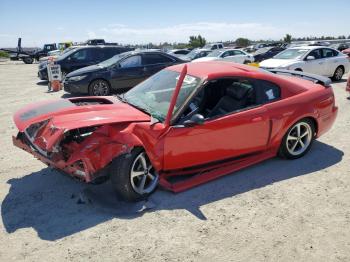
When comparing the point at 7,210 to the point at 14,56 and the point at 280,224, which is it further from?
the point at 14,56

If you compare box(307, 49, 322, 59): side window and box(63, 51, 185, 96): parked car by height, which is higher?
box(307, 49, 322, 59): side window

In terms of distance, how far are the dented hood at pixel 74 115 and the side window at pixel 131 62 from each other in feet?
23.2

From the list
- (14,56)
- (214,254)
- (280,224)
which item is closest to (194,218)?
(214,254)

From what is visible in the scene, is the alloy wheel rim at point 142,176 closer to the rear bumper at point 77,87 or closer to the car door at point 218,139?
the car door at point 218,139

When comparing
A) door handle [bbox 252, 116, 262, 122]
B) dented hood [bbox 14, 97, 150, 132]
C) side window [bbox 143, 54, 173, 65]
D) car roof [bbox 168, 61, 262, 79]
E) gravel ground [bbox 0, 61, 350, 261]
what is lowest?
gravel ground [bbox 0, 61, 350, 261]

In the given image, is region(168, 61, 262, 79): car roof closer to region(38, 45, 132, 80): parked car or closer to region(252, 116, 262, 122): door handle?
region(252, 116, 262, 122): door handle

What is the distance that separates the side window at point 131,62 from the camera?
11805mm

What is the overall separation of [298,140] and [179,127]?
227 centimetres

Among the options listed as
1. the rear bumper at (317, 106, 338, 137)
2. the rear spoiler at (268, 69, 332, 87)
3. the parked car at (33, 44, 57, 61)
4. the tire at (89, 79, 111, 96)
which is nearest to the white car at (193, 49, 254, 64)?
the tire at (89, 79, 111, 96)

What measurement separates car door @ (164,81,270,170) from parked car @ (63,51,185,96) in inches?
296

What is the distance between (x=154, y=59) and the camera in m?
12.2

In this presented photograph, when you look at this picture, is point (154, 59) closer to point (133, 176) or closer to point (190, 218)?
point (133, 176)

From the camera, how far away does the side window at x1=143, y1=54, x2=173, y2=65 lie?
12.1m

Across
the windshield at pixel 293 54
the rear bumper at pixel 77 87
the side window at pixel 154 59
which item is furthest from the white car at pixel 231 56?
the rear bumper at pixel 77 87
